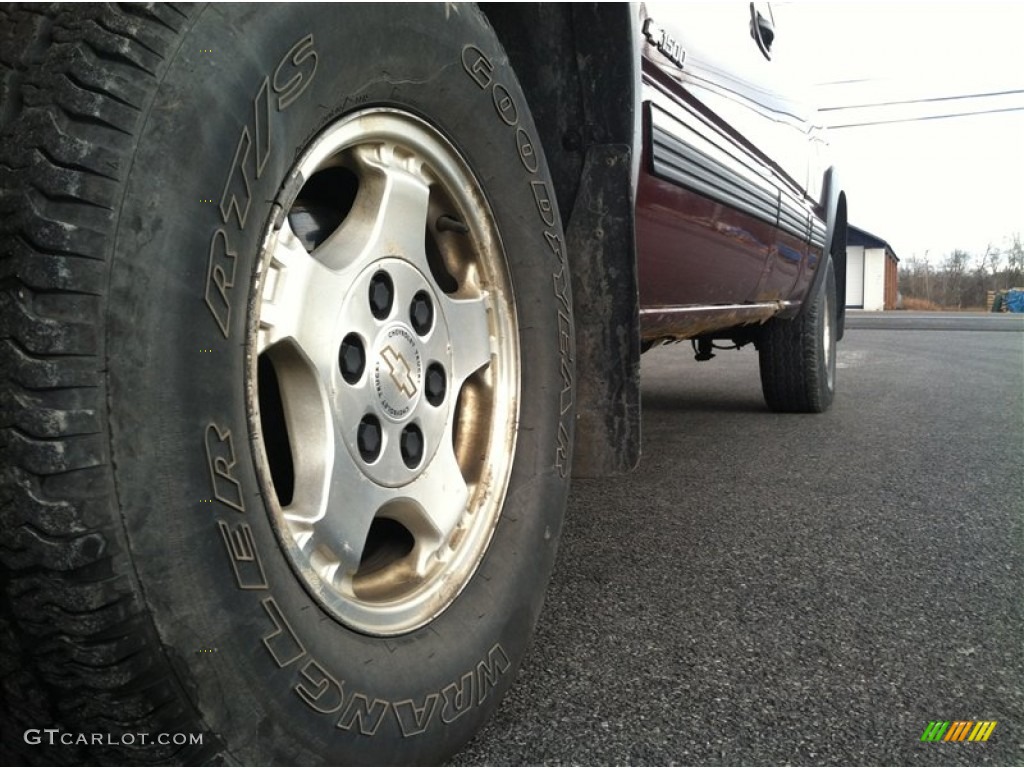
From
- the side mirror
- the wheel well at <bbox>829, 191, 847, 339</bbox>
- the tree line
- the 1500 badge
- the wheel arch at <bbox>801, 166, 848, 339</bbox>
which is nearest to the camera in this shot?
the 1500 badge

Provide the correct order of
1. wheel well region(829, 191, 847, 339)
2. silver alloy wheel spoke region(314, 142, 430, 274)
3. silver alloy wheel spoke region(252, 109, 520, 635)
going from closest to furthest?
silver alloy wheel spoke region(252, 109, 520, 635) < silver alloy wheel spoke region(314, 142, 430, 274) < wheel well region(829, 191, 847, 339)

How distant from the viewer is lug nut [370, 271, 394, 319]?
121cm

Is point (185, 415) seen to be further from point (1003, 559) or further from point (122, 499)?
point (1003, 559)

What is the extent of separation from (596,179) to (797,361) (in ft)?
9.71

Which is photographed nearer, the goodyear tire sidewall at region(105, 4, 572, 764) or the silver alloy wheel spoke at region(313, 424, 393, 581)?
the goodyear tire sidewall at region(105, 4, 572, 764)

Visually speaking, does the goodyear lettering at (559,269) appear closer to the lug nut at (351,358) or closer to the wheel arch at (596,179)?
the wheel arch at (596,179)

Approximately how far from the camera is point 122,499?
805 mm

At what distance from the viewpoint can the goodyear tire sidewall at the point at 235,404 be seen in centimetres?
83

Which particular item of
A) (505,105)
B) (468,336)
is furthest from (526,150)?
(468,336)

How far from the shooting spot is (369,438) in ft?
3.93

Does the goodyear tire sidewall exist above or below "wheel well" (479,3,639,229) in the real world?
below

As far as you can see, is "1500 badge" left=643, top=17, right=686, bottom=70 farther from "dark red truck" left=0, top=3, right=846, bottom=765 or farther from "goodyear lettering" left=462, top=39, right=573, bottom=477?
"goodyear lettering" left=462, top=39, right=573, bottom=477
